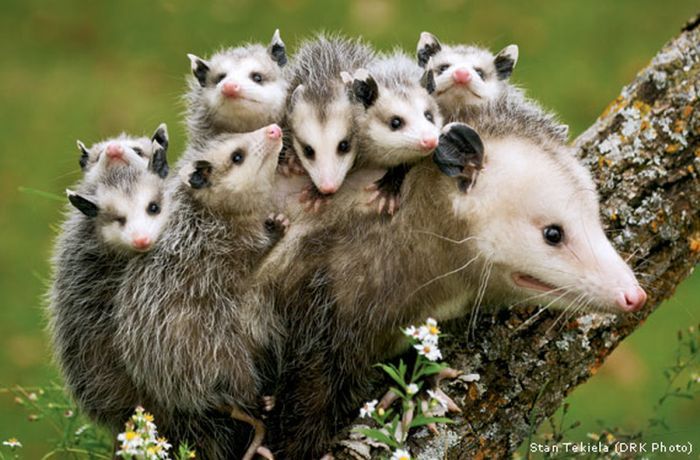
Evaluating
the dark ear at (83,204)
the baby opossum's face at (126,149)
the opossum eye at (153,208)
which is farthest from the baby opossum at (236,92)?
the dark ear at (83,204)

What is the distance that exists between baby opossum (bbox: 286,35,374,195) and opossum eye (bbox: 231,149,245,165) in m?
0.14

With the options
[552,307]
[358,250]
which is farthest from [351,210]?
[552,307]

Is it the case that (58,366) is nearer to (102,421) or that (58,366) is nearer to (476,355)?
(102,421)

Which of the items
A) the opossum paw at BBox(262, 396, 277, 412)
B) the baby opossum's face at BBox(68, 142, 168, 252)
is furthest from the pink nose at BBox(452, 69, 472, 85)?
the opossum paw at BBox(262, 396, 277, 412)

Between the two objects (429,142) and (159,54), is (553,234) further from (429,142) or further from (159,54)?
(159,54)

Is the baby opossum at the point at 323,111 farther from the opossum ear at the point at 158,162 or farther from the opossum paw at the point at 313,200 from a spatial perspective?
the opossum ear at the point at 158,162

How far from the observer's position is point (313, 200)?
8.21 ft

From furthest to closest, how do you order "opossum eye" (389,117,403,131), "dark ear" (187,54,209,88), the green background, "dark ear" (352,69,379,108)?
the green background → "dark ear" (187,54,209,88) → "dark ear" (352,69,379,108) → "opossum eye" (389,117,403,131)

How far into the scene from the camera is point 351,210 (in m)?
2.46

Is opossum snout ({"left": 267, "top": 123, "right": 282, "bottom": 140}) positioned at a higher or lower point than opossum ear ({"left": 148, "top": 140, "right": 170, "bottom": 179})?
higher

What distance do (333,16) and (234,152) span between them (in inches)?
159

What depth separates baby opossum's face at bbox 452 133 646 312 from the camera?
2252 mm

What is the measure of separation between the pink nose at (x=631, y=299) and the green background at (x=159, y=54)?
314 centimetres

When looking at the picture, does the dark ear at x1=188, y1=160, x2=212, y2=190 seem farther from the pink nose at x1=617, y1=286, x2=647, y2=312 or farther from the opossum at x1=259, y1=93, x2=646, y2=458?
the pink nose at x1=617, y1=286, x2=647, y2=312
